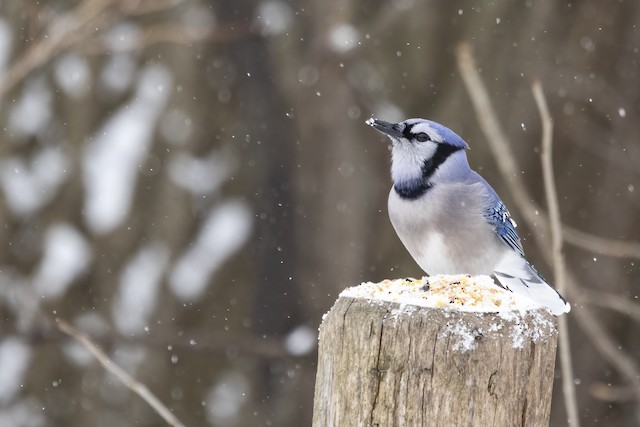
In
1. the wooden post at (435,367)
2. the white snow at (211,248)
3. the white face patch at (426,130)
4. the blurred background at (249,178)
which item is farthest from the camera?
the white snow at (211,248)

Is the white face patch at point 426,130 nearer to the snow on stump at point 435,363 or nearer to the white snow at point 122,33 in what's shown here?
the snow on stump at point 435,363

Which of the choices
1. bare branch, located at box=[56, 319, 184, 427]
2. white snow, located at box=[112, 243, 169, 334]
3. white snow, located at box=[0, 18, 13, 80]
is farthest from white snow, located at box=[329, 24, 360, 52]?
bare branch, located at box=[56, 319, 184, 427]

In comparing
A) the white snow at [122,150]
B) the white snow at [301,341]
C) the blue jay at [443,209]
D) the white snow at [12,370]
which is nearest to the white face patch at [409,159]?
the blue jay at [443,209]

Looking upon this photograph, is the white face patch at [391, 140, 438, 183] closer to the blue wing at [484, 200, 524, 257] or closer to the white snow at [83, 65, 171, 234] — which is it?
the blue wing at [484, 200, 524, 257]

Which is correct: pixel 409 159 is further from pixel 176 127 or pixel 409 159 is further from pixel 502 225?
pixel 176 127

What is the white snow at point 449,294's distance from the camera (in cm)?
178

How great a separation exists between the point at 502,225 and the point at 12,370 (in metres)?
4.43

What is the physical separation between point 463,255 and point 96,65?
4001 millimetres

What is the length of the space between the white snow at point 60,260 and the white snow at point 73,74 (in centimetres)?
93

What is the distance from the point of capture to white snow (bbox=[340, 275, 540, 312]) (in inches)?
69.9

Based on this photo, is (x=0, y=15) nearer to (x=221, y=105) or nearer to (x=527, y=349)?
(x=221, y=105)

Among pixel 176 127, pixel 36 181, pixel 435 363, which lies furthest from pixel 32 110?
pixel 435 363

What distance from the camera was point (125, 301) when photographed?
6.29 metres

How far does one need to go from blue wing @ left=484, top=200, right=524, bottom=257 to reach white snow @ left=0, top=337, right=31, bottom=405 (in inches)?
164
